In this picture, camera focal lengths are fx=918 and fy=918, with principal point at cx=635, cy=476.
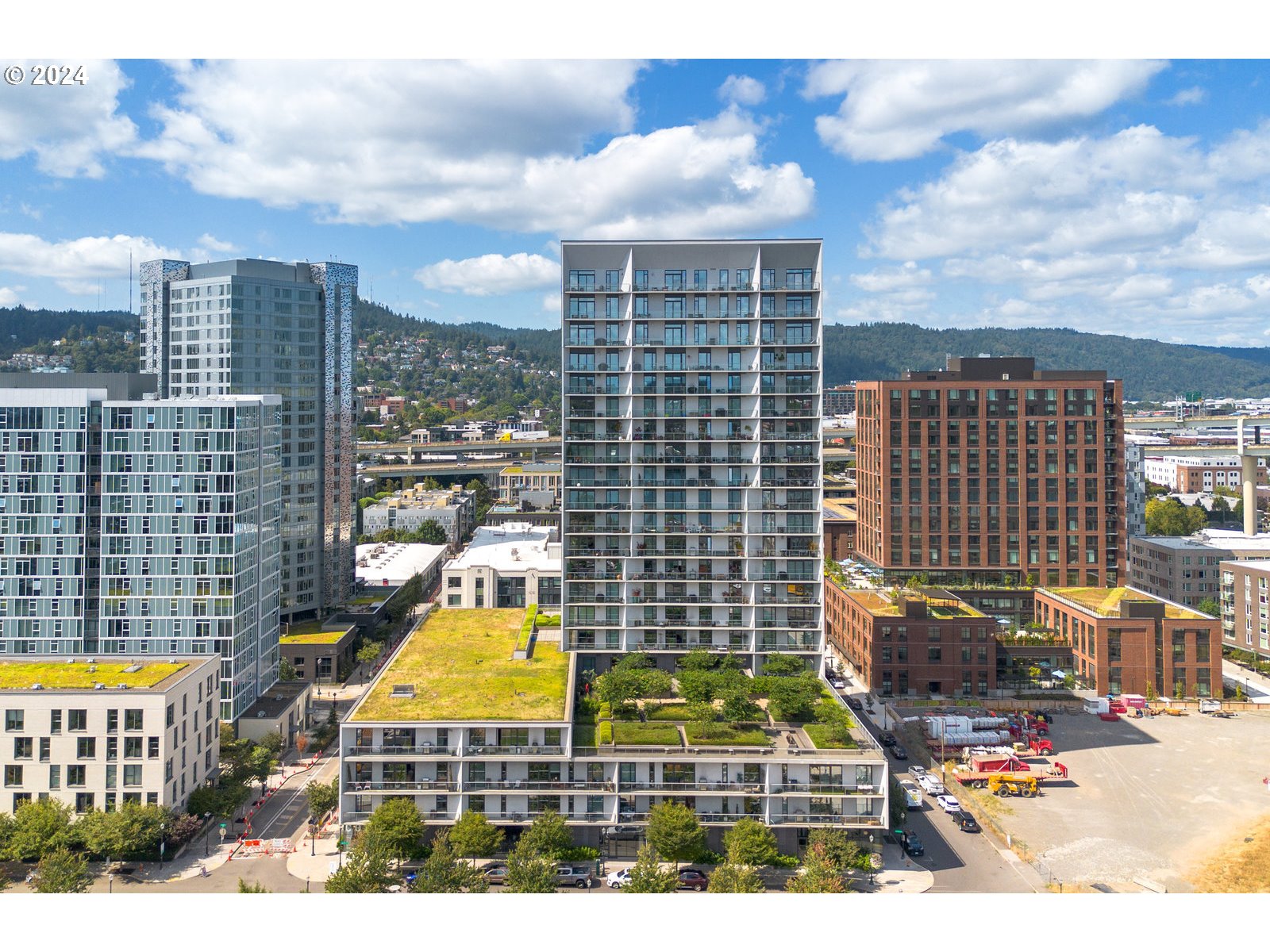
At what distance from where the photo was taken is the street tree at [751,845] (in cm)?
4462

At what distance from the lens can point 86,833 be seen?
46562 mm

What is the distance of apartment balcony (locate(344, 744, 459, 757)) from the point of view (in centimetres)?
4825

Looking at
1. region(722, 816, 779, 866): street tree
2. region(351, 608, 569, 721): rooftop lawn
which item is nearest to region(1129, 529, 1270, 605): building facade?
region(351, 608, 569, 721): rooftop lawn

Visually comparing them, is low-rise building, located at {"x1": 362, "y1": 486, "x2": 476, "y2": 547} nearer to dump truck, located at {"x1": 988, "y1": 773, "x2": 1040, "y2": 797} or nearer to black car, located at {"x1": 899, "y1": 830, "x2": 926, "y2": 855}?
→ dump truck, located at {"x1": 988, "y1": 773, "x2": 1040, "y2": 797}

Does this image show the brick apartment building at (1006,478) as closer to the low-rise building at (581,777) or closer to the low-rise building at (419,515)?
the low-rise building at (581,777)

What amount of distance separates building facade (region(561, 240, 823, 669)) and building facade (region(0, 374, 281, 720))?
80.2 ft

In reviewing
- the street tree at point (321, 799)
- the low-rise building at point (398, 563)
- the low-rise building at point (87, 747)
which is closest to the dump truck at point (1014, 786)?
the street tree at point (321, 799)

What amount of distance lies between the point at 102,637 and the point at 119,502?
9.99 metres

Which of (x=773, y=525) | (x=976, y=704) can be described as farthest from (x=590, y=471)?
(x=976, y=704)

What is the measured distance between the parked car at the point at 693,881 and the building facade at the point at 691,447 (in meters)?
21.9

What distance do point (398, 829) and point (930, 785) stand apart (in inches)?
1384

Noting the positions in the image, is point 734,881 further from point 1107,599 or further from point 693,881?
point 1107,599

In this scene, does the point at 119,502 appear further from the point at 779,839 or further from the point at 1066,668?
the point at 1066,668

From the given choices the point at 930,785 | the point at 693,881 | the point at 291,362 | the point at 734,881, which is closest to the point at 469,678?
the point at 693,881
